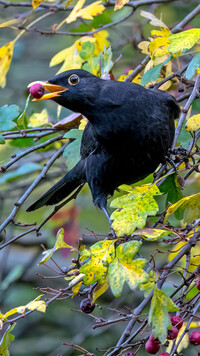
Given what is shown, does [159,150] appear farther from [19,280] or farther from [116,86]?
[19,280]

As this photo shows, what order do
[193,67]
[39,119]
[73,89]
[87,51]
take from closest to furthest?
[193,67] → [73,89] → [87,51] → [39,119]

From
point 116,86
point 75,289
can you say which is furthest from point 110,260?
point 116,86

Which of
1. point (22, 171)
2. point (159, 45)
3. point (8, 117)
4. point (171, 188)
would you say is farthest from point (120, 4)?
point (22, 171)

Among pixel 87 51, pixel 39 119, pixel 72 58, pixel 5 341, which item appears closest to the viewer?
pixel 5 341

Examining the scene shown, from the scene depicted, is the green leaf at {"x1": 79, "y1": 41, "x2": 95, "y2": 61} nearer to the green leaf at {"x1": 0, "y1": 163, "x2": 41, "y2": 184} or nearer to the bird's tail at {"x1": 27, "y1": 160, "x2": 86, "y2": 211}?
the bird's tail at {"x1": 27, "y1": 160, "x2": 86, "y2": 211}

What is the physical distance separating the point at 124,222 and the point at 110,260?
0.17m

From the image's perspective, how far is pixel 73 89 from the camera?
115 inches

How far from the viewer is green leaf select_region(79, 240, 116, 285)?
1.98 metres

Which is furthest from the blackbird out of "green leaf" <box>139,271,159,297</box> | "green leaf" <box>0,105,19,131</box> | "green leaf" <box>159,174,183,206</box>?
"green leaf" <box>139,271,159,297</box>

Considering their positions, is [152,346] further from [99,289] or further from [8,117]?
[8,117]

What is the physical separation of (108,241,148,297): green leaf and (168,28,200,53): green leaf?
0.86 meters

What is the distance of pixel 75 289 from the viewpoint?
230 centimetres

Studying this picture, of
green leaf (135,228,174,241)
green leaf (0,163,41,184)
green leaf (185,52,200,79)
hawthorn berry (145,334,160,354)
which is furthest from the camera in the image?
green leaf (0,163,41,184)

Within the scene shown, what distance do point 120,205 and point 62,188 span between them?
5.27ft
